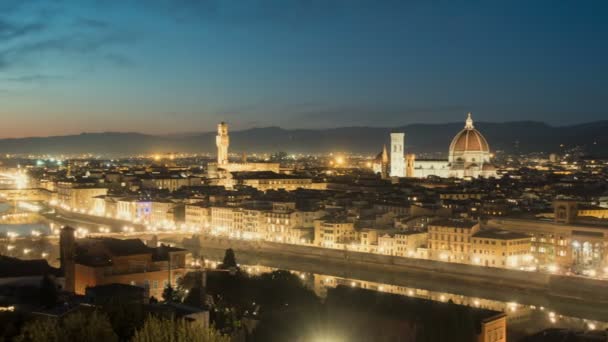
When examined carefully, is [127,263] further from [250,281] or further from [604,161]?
[604,161]

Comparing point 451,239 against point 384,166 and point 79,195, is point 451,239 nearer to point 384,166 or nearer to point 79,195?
point 79,195

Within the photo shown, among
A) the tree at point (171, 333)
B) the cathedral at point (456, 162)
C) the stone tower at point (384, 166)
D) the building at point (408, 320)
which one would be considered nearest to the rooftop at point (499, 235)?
the building at point (408, 320)

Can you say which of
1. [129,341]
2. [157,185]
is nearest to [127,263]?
[129,341]

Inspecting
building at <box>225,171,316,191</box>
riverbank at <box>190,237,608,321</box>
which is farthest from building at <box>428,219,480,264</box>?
building at <box>225,171,316,191</box>

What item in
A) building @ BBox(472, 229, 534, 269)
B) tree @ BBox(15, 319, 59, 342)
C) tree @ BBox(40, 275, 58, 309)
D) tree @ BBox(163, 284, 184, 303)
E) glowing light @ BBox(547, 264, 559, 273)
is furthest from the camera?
building @ BBox(472, 229, 534, 269)

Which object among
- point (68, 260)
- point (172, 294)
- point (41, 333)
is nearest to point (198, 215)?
point (68, 260)

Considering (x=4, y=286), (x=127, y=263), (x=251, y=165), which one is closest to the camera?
(x=4, y=286)

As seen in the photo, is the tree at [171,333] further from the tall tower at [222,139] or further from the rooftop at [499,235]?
the tall tower at [222,139]

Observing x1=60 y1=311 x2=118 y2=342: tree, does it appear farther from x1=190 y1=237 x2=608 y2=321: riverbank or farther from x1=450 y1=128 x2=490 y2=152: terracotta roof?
x1=450 y1=128 x2=490 y2=152: terracotta roof
